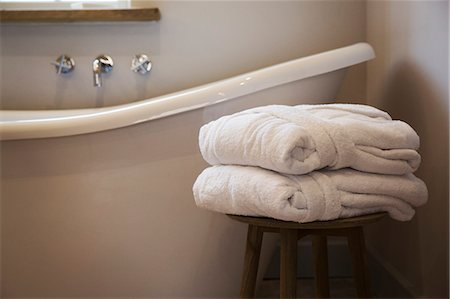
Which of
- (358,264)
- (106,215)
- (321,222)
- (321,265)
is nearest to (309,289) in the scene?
(321,265)

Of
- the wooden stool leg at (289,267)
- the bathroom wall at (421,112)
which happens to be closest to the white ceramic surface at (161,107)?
the bathroom wall at (421,112)

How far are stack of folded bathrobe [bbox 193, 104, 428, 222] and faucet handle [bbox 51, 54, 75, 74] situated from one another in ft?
3.51

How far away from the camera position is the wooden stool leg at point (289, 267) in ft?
3.54

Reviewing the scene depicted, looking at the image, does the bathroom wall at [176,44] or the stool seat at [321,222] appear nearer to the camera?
the stool seat at [321,222]

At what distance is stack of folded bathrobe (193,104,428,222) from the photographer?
3.24 feet

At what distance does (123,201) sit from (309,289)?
2.39ft

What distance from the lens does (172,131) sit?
4.79 feet

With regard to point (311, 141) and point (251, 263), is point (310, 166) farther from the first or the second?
point (251, 263)

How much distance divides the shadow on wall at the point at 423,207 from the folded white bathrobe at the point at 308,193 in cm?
22

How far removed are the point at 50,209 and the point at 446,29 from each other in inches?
41.1

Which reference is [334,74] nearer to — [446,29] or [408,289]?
[446,29]

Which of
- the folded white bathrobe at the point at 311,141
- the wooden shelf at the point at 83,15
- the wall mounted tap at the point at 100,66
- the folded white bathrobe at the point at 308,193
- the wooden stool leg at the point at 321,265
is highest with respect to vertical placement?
the wooden shelf at the point at 83,15

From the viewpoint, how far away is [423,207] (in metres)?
1.41

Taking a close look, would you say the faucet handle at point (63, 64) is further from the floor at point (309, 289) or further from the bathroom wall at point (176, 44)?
the floor at point (309, 289)
